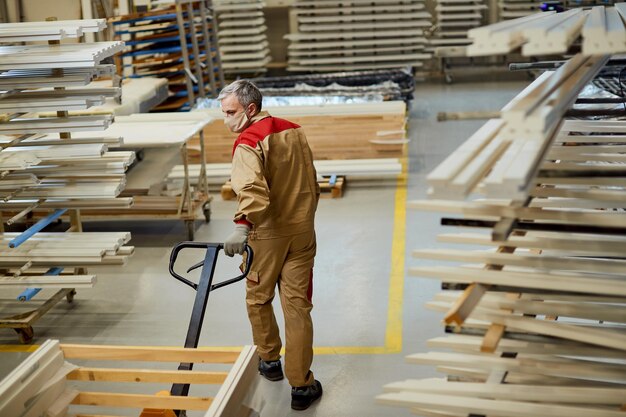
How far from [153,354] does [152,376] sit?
5.9 inches

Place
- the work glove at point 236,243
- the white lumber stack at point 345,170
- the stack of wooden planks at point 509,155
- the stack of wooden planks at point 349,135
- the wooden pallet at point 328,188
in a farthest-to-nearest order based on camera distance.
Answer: the stack of wooden planks at point 349,135 → the white lumber stack at point 345,170 → the wooden pallet at point 328,188 → the work glove at point 236,243 → the stack of wooden planks at point 509,155

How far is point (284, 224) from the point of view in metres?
6.30

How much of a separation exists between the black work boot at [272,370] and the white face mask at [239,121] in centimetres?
185

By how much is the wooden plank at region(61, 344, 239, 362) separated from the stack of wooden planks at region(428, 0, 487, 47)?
14620 millimetres

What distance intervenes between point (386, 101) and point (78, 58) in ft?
24.1

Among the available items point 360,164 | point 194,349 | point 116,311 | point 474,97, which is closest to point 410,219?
point 360,164

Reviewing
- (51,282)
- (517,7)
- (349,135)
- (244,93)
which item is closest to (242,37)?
(517,7)

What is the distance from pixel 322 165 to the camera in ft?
39.4

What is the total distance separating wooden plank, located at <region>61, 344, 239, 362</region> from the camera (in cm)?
513

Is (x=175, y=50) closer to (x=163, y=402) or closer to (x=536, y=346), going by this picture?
(x=163, y=402)

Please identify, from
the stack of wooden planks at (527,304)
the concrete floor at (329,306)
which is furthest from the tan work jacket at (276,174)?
the stack of wooden planks at (527,304)

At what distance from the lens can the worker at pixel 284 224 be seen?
20.2ft

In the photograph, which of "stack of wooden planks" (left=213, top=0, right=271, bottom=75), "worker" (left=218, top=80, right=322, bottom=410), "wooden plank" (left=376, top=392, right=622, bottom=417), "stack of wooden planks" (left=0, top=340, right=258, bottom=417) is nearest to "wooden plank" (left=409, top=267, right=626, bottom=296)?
"wooden plank" (left=376, top=392, right=622, bottom=417)

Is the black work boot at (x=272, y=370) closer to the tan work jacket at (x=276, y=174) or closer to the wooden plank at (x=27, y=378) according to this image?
the tan work jacket at (x=276, y=174)
